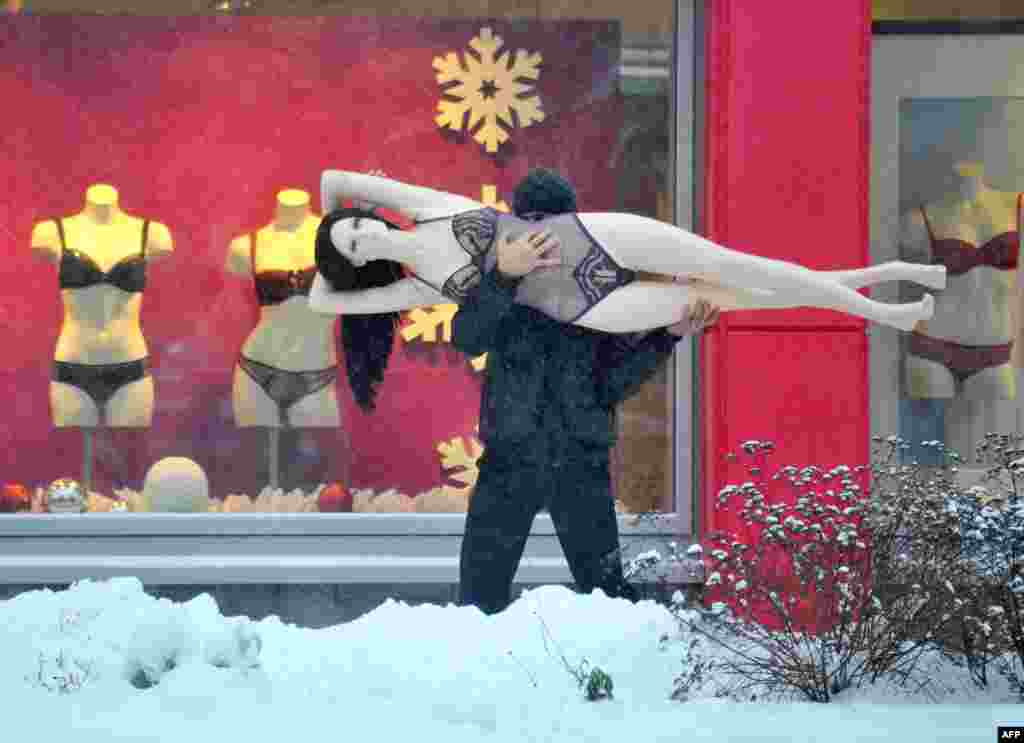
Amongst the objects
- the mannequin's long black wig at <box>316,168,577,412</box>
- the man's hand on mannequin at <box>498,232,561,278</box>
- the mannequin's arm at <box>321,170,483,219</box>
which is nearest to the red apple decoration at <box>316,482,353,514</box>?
the mannequin's long black wig at <box>316,168,577,412</box>

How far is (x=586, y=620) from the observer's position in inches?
215

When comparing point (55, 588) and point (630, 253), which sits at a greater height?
point (630, 253)

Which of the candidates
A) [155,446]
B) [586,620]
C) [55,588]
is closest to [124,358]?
[155,446]

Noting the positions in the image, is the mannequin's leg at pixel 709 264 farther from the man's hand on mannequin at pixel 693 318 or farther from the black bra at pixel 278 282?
the black bra at pixel 278 282

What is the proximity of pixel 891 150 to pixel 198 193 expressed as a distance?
286cm

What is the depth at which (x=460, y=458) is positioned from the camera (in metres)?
6.72

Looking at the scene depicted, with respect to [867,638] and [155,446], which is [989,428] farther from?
[155,446]

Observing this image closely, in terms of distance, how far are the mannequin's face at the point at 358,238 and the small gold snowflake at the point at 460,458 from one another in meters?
1.38

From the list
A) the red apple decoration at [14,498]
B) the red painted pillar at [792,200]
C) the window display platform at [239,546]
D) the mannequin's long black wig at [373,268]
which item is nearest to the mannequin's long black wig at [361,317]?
the mannequin's long black wig at [373,268]

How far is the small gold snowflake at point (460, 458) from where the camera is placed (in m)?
6.65

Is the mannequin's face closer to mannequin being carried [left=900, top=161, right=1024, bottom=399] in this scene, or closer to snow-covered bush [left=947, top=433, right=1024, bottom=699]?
snow-covered bush [left=947, top=433, right=1024, bottom=699]

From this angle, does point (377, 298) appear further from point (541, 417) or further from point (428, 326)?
point (428, 326)

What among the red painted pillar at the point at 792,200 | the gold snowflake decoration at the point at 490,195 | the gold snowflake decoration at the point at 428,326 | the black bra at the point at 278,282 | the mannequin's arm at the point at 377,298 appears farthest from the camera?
the black bra at the point at 278,282

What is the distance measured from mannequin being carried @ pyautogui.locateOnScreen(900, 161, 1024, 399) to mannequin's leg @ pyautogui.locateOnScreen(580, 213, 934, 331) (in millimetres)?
1325
